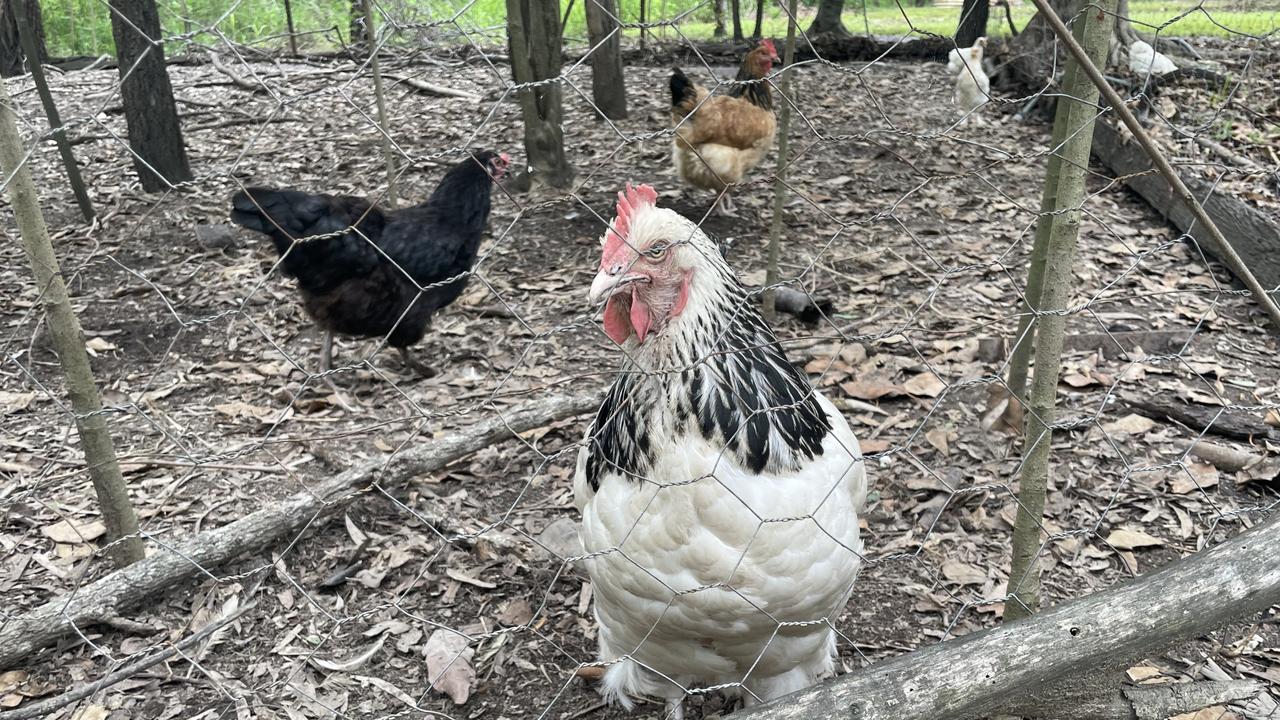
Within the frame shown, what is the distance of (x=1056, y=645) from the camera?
6.08 ft

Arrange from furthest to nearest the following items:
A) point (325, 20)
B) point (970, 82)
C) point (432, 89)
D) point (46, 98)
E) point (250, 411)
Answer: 1. point (325, 20)
2. point (970, 82)
3. point (432, 89)
4. point (46, 98)
5. point (250, 411)

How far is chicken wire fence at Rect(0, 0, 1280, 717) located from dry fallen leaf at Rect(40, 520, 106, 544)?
2 centimetres

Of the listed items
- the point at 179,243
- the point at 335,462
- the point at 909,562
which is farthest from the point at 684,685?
the point at 179,243

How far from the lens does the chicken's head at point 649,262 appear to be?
6.74 ft

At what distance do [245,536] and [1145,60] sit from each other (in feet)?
24.5

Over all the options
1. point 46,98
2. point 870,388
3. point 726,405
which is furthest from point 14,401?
point 870,388

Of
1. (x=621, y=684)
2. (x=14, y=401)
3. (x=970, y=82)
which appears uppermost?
(x=970, y=82)

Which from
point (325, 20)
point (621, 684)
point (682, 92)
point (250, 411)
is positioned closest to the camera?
point (621, 684)

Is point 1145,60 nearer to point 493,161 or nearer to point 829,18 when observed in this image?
point 829,18

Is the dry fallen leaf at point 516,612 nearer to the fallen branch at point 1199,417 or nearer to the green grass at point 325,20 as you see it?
the fallen branch at point 1199,417

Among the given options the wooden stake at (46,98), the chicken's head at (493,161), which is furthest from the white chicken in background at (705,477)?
the wooden stake at (46,98)

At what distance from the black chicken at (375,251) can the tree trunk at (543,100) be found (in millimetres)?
1304

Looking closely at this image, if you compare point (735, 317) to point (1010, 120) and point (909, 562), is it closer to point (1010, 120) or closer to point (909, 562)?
point (909, 562)

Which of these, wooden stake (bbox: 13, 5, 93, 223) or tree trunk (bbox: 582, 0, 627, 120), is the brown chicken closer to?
tree trunk (bbox: 582, 0, 627, 120)
